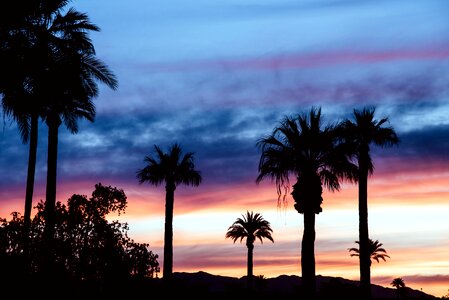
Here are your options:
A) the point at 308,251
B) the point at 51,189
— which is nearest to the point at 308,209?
the point at 308,251

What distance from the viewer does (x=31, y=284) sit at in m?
32.9

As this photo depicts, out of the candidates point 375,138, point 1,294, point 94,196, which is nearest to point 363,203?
point 375,138

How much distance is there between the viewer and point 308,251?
41.3 meters

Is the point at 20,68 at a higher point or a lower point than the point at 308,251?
higher

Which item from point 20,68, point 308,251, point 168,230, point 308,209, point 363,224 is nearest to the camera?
point 20,68

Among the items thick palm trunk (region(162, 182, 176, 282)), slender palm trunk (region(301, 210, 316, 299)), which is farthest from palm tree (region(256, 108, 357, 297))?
thick palm trunk (region(162, 182, 176, 282))

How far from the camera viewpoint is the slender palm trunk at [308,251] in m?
41.0

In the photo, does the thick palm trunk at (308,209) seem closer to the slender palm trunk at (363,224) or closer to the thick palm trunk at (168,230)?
the slender palm trunk at (363,224)

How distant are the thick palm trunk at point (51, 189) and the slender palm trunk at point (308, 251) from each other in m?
14.6

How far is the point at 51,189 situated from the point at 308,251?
1531 cm

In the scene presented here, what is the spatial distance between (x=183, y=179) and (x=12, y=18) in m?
38.0

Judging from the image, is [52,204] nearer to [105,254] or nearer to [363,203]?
[105,254]

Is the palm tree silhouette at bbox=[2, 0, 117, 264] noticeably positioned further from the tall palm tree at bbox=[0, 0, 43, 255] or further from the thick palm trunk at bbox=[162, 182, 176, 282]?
the thick palm trunk at bbox=[162, 182, 176, 282]

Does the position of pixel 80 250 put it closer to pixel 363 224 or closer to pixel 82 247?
pixel 82 247
